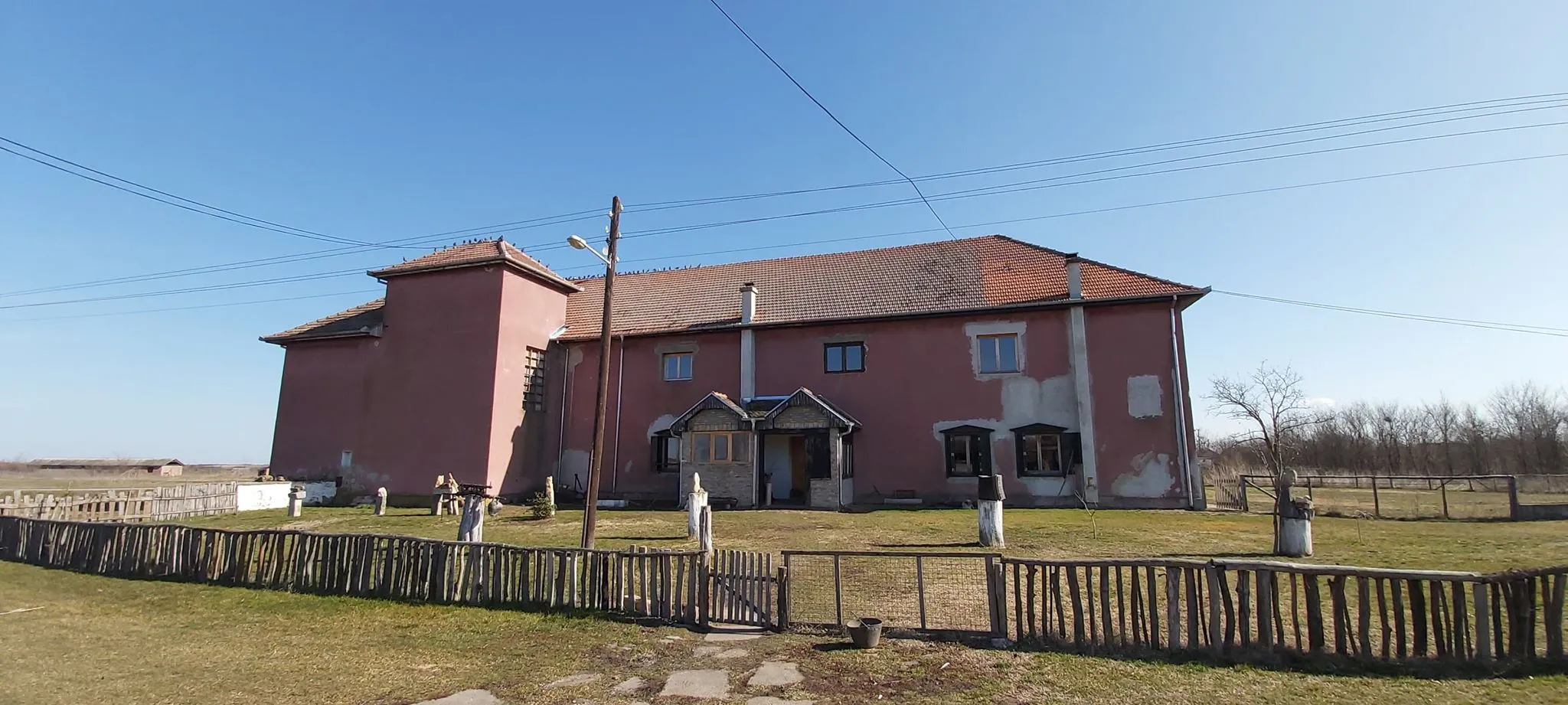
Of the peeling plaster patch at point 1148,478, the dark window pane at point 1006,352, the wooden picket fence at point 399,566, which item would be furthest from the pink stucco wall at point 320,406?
the peeling plaster patch at point 1148,478

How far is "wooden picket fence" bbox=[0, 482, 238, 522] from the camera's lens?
17719mm

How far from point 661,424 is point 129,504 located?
48.1ft

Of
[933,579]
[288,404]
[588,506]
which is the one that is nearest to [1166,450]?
[933,579]

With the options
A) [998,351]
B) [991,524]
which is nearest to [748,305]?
[998,351]

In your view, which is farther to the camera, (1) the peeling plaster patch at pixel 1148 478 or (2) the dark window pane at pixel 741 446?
(2) the dark window pane at pixel 741 446

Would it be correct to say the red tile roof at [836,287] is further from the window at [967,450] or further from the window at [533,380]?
the window at [967,450]

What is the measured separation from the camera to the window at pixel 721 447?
71.2 ft

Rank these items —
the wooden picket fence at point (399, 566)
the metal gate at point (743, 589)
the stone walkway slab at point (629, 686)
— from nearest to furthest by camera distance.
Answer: the stone walkway slab at point (629, 686), the metal gate at point (743, 589), the wooden picket fence at point (399, 566)

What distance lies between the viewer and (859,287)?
2498cm

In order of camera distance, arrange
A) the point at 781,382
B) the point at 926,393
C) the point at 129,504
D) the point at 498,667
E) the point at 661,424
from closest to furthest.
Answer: the point at 498,667, the point at 129,504, the point at 926,393, the point at 781,382, the point at 661,424

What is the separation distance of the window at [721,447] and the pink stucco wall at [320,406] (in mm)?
12779

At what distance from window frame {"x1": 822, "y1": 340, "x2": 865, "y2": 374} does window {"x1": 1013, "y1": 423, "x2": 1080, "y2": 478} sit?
5.41 metres

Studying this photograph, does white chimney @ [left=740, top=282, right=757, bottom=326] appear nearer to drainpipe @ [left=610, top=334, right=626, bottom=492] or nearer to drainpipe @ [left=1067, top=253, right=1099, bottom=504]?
drainpipe @ [left=610, top=334, right=626, bottom=492]

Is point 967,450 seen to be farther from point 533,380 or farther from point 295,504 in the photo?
point 295,504
